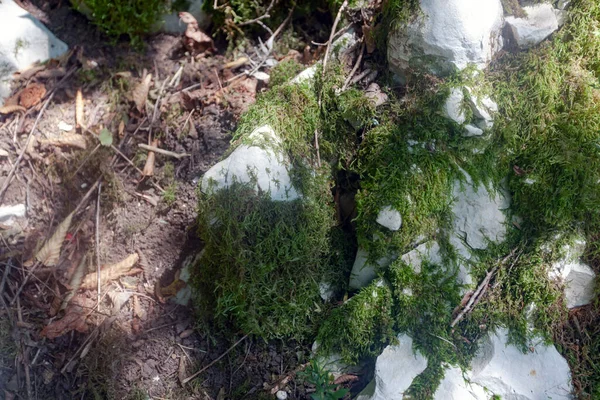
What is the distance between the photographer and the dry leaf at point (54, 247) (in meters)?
2.76

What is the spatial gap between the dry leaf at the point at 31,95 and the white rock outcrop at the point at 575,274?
11.0 ft

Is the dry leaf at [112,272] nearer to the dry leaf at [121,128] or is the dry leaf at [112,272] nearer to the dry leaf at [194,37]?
the dry leaf at [121,128]

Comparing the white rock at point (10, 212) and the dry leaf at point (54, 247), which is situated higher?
the white rock at point (10, 212)

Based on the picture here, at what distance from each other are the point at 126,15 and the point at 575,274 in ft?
10.6

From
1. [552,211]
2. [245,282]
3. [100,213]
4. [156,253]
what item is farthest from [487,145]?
[100,213]

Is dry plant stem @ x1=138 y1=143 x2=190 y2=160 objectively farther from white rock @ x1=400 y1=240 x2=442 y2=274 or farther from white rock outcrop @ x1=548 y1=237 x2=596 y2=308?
white rock outcrop @ x1=548 y1=237 x2=596 y2=308

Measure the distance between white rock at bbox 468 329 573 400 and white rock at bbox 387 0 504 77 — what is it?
144 centimetres

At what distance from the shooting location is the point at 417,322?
241 centimetres

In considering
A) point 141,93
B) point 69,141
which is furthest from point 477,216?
point 69,141

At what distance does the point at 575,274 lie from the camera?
2.51 metres

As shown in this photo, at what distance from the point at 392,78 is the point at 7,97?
2560 mm

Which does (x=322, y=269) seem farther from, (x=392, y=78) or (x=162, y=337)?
(x=392, y=78)

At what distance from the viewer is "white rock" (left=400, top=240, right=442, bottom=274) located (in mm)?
2473

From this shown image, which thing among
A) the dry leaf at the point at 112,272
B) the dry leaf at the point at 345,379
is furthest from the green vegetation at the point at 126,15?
the dry leaf at the point at 345,379
